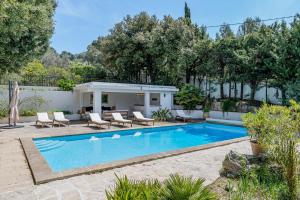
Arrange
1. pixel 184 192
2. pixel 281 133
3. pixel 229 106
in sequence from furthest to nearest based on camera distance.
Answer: pixel 229 106 < pixel 281 133 < pixel 184 192

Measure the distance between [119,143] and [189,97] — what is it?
11.2 meters

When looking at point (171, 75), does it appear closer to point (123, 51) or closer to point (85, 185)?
point (123, 51)

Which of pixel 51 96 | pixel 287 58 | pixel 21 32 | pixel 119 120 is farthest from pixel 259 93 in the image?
pixel 21 32

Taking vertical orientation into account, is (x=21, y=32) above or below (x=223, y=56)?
below

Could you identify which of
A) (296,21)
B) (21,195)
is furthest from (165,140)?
(296,21)

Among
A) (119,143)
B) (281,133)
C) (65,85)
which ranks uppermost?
(65,85)

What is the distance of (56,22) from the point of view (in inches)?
636

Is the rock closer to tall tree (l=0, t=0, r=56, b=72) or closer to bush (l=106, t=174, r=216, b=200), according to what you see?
bush (l=106, t=174, r=216, b=200)

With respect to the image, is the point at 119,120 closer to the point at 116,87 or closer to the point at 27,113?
the point at 116,87

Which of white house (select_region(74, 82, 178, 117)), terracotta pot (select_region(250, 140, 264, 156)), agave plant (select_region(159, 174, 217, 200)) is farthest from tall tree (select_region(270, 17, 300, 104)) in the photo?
agave plant (select_region(159, 174, 217, 200))

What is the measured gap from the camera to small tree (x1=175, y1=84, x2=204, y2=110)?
72.2 ft

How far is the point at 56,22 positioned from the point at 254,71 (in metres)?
16.0

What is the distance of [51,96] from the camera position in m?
20.1

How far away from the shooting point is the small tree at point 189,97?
2200 cm
